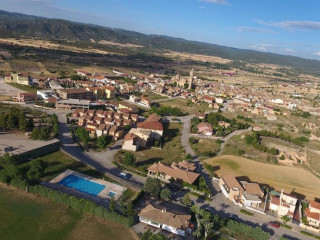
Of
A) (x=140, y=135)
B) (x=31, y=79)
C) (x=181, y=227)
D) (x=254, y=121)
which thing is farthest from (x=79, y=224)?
(x=31, y=79)

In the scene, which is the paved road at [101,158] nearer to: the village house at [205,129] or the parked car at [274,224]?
the parked car at [274,224]

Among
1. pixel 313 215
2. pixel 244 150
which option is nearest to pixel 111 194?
pixel 313 215

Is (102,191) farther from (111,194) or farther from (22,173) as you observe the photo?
(22,173)

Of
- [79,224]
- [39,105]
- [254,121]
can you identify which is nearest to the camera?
[79,224]

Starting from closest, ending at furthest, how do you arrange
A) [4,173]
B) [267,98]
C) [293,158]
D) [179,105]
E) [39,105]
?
[4,173] → [293,158] → [39,105] → [179,105] → [267,98]

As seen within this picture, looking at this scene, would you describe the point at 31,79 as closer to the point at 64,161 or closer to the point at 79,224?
the point at 64,161

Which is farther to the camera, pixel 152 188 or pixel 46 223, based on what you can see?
pixel 152 188
